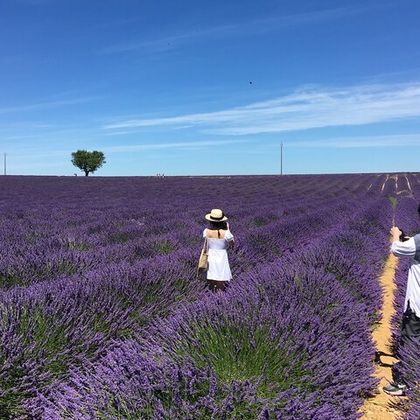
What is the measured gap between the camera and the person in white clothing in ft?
9.90

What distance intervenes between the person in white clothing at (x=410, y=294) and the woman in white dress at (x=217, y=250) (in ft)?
6.54

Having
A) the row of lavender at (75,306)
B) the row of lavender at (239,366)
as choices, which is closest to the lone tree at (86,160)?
the row of lavender at (75,306)

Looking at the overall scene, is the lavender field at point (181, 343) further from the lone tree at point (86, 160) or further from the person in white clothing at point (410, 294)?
the lone tree at point (86, 160)

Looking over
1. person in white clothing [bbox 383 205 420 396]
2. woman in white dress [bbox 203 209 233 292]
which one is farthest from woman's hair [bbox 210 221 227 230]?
person in white clothing [bbox 383 205 420 396]

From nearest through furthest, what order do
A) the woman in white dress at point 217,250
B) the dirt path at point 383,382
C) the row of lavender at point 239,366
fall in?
the row of lavender at point 239,366 → the dirt path at point 383,382 → the woman in white dress at point 217,250

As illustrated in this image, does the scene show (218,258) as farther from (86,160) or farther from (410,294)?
(86,160)

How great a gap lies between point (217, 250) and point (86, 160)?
7792 cm

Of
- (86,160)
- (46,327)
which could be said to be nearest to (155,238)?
(46,327)

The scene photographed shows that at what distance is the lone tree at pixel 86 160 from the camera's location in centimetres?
7925

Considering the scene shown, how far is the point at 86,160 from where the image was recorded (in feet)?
259

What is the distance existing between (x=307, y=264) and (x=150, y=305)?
195 centimetres

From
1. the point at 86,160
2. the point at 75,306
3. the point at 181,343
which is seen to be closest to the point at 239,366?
the point at 181,343

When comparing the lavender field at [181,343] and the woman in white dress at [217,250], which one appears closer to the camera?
the lavender field at [181,343]

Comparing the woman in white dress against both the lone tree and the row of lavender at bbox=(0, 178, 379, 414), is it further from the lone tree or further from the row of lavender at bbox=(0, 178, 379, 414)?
the lone tree
